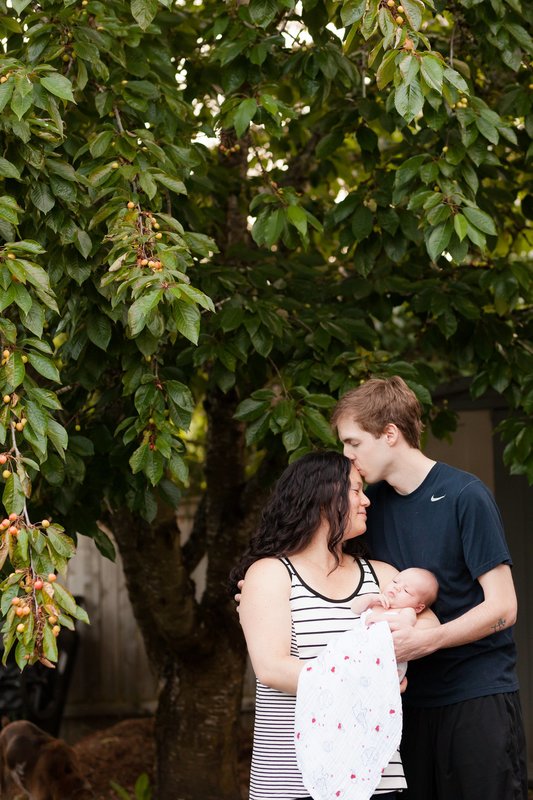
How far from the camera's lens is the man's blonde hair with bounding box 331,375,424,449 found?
307cm

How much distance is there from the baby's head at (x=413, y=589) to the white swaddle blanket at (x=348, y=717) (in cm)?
19

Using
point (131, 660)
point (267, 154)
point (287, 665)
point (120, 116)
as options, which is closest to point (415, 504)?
point (287, 665)

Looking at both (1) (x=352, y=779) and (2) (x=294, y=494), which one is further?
(2) (x=294, y=494)

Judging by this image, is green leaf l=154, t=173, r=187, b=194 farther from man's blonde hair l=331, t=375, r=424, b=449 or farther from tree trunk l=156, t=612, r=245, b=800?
tree trunk l=156, t=612, r=245, b=800

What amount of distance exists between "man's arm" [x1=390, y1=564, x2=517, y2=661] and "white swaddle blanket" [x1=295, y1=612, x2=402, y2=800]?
11 cm

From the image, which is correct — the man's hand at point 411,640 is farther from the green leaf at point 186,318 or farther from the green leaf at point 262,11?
the green leaf at point 262,11

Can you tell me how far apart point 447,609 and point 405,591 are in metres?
0.20

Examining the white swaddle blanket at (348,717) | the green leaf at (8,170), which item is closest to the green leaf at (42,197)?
the green leaf at (8,170)

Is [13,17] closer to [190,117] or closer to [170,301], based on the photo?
[190,117]

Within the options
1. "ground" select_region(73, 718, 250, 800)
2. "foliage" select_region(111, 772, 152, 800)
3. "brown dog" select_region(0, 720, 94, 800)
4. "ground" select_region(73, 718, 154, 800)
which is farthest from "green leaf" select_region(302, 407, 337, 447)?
"ground" select_region(73, 718, 154, 800)

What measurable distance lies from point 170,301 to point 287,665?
39.6 inches

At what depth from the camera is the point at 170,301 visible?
2.86 m

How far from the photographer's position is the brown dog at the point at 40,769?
5371 millimetres

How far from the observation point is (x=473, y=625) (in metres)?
2.83
